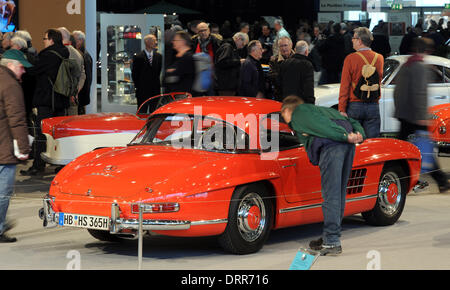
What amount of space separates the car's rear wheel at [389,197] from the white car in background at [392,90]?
18.1 feet

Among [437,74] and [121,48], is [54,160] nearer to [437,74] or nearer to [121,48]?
[437,74]

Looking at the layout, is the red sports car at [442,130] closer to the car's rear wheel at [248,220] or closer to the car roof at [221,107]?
the car roof at [221,107]

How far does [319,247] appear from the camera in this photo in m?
8.25

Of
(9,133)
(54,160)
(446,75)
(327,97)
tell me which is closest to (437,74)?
(446,75)

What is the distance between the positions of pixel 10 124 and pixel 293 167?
9.30ft

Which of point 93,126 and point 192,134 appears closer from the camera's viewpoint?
point 192,134

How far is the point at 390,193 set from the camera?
31.6ft

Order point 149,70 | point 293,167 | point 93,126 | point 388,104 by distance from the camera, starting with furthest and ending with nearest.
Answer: point 149,70, point 388,104, point 93,126, point 293,167

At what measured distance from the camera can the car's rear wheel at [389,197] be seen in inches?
375

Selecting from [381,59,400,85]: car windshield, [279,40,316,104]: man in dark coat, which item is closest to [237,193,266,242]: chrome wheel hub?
[279,40,316,104]: man in dark coat

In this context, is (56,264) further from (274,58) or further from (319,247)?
(274,58)

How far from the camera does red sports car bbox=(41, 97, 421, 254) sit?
25.1 feet

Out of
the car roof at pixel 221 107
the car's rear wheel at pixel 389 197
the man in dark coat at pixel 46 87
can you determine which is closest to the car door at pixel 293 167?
the car roof at pixel 221 107

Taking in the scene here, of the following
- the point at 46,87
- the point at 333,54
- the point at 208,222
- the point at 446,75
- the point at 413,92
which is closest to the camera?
the point at 208,222
